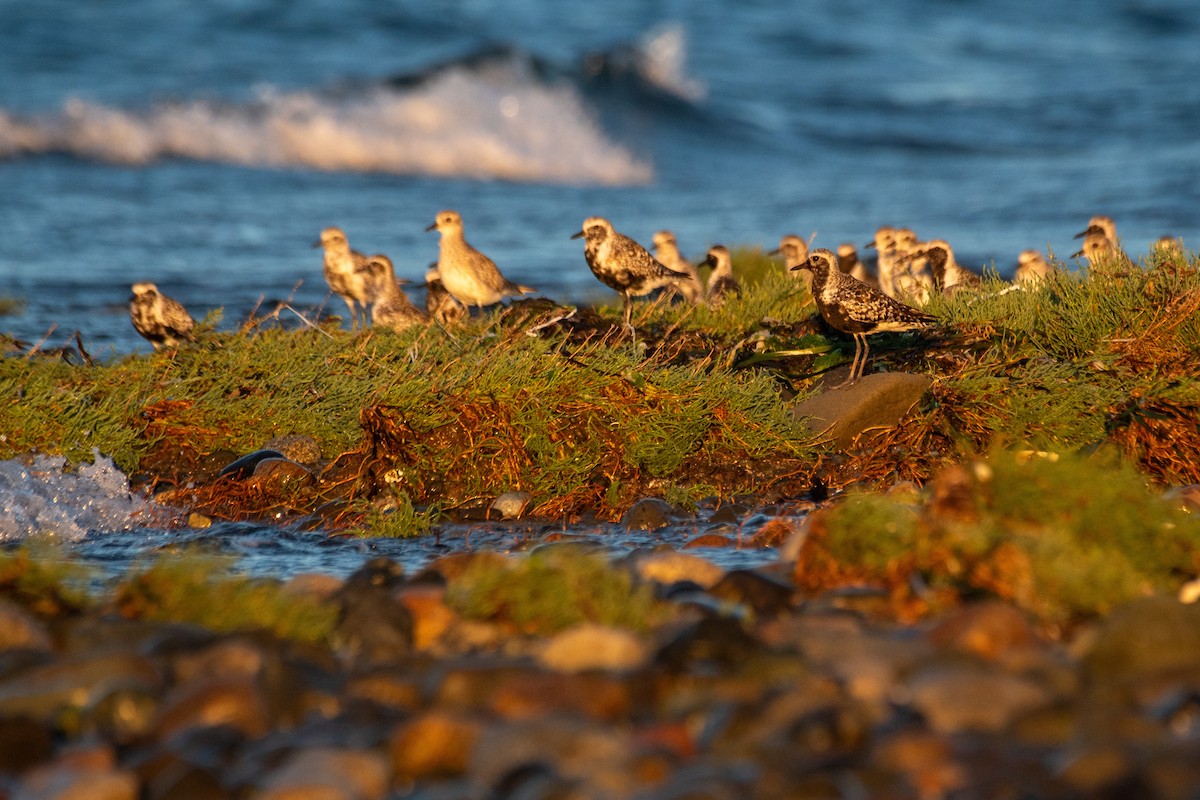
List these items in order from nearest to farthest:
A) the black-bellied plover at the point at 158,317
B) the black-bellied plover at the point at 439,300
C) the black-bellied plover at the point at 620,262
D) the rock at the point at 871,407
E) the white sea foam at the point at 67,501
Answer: the white sea foam at the point at 67,501 → the rock at the point at 871,407 → the black-bellied plover at the point at 158,317 → the black-bellied plover at the point at 620,262 → the black-bellied plover at the point at 439,300

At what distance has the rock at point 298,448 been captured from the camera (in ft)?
23.8

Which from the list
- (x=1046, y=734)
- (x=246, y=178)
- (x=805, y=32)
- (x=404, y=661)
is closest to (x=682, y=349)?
(x=404, y=661)

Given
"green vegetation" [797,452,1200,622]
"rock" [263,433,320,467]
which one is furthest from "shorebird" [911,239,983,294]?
"green vegetation" [797,452,1200,622]

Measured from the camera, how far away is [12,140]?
22.8 metres

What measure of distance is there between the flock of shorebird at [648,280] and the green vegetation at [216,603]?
11.9 ft

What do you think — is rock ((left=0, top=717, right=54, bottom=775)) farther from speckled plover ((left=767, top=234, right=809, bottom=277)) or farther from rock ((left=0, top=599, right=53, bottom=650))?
speckled plover ((left=767, top=234, right=809, bottom=277))

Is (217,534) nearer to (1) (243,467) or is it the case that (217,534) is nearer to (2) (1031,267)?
(1) (243,467)

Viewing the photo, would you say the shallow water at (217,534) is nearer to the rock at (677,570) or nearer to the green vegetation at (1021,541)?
the rock at (677,570)

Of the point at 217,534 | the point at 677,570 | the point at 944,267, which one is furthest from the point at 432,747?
the point at 944,267

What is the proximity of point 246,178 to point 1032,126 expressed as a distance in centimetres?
1501

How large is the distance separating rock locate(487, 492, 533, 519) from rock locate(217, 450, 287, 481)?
3.64ft

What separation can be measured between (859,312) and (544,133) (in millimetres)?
20189

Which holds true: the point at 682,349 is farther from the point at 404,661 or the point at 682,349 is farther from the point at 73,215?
the point at 73,215

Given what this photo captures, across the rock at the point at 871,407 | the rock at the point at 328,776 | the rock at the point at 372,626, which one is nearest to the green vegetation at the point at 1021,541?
the rock at the point at 372,626
